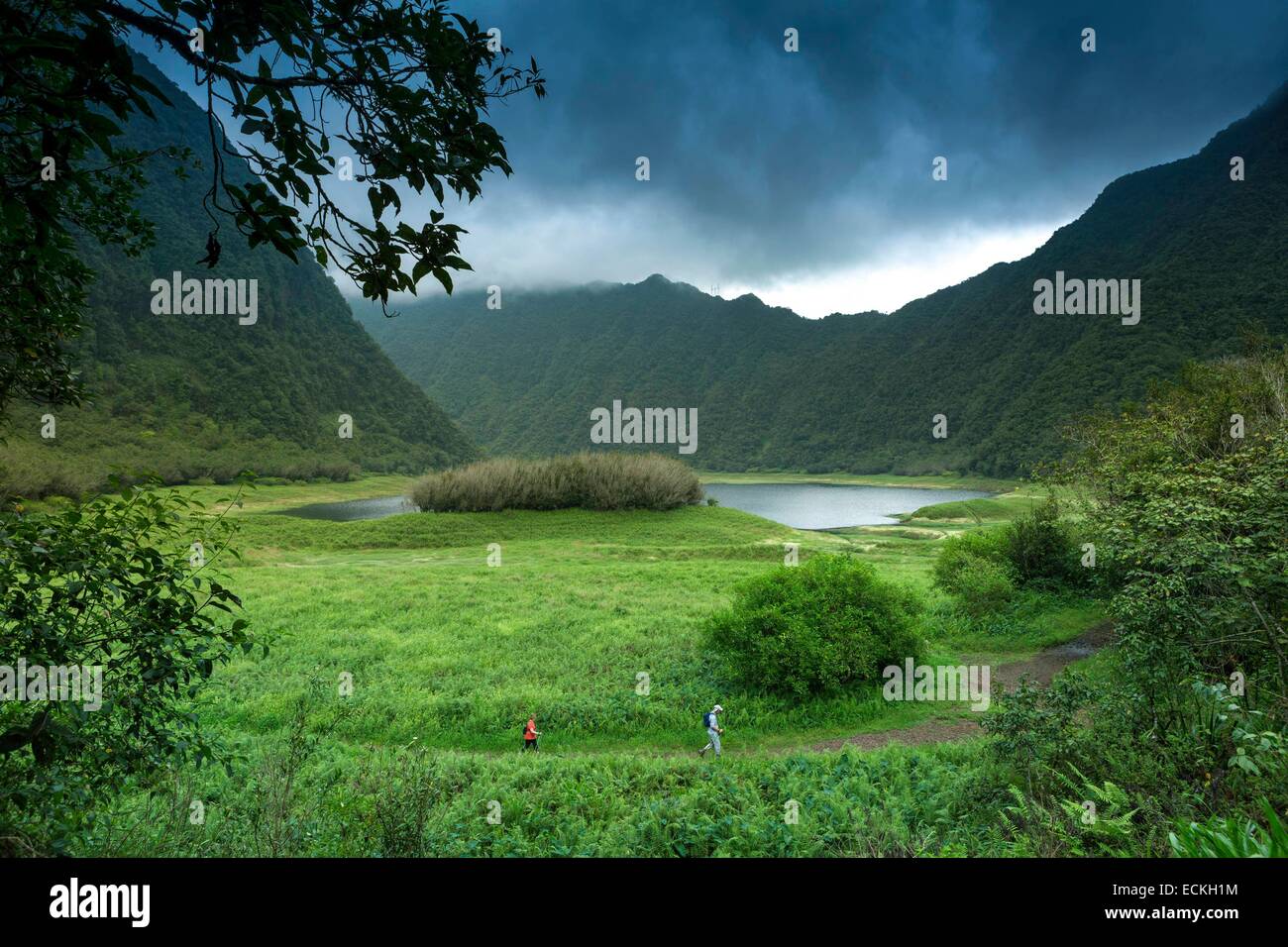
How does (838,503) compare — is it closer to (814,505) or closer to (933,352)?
(814,505)

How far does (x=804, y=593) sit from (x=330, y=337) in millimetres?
139030

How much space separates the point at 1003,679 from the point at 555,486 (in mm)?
38046

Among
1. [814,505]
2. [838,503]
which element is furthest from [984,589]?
[838,503]

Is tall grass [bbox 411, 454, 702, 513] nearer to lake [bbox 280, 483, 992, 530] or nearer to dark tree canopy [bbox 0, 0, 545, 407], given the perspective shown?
lake [bbox 280, 483, 992, 530]

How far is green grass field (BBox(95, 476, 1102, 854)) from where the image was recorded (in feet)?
18.7

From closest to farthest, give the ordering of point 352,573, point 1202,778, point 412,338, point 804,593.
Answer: point 1202,778, point 804,593, point 352,573, point 412,338

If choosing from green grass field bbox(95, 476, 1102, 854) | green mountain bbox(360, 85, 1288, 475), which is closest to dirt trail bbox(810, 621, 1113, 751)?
green grass field bbox(95, 476, 1102, 854)

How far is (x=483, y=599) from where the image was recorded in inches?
819

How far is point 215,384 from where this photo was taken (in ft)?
280

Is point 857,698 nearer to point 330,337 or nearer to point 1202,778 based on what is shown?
point 1202,778

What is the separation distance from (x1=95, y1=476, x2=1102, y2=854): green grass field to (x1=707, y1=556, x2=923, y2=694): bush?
1.82 feet

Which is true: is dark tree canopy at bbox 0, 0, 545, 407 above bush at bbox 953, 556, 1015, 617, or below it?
above

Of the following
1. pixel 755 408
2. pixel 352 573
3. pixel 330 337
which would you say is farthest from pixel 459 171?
pixel 755 408

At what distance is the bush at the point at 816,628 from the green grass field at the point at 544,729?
1.82 feet
